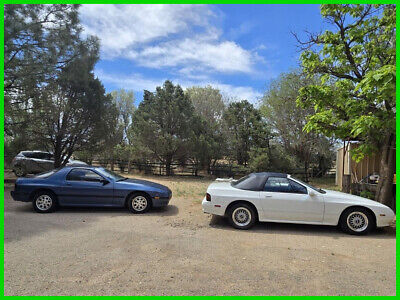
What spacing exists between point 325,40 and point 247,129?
1140 centimetres

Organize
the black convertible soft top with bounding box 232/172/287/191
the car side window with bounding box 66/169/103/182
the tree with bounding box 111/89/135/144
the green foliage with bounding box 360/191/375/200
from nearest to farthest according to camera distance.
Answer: the black convertible soft top with bounding box 232/172/287/191
the car side window with bounding box 66/169/103/182
the green foliage with bounding box 360/191/375/200
the tree with bounding box 111/89/135/144

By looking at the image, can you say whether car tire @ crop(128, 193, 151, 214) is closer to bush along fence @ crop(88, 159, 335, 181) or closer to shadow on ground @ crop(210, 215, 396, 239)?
shadow on ground @ crop(210, 215, 396, 239)

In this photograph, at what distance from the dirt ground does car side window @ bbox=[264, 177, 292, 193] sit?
3.03ft

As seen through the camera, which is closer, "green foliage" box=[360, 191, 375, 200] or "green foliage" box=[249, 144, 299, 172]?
"green foliage" box=[360, 191, 375, 200]

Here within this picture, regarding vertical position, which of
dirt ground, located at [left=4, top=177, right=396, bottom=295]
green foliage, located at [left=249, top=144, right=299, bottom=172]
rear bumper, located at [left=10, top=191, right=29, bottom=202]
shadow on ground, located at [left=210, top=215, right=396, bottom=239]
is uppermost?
green foliage, located at [left=249, top=144, right=299, bottom=172]

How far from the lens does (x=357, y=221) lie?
597 cm

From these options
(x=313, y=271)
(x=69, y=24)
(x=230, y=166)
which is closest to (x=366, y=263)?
(x=313, y=271)

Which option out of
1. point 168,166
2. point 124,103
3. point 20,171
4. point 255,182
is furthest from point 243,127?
point 124,103

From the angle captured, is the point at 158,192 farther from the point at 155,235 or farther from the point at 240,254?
the point at 240,254

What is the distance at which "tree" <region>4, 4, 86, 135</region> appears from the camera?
8797 mm

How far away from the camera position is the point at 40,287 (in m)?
3.31

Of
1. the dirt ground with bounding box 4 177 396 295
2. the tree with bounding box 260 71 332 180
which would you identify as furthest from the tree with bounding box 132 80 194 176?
the dirt ground with bounding box 4 177 396 295

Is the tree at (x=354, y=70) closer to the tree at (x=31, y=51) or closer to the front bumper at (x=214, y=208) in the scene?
the front bumper at (x=214, y=208)

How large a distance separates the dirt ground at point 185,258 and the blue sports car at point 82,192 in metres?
0.46
